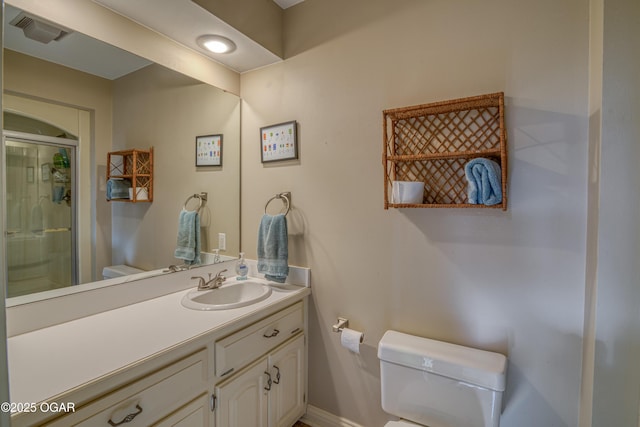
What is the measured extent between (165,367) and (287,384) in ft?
2.59

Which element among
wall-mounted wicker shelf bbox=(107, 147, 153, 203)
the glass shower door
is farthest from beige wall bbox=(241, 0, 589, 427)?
the glass shower door

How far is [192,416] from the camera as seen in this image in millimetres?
1161

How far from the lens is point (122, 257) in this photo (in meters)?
1.51

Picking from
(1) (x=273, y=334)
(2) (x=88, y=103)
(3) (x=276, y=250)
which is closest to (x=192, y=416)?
(1) (x=273, y=334)

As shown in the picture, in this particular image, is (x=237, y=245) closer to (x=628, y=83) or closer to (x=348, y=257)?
(x=348, y=257)

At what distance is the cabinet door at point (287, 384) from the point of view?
1.56m

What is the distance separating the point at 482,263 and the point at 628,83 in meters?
0.78

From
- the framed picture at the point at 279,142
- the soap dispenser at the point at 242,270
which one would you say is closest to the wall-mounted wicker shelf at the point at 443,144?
the framed picture at the point at 279,142

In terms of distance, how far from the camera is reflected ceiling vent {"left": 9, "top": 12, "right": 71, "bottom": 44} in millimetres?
1181

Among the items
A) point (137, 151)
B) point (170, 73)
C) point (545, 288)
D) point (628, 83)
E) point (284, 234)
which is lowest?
point (545, 288)

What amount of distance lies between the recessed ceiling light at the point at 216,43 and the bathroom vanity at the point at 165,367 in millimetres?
1402

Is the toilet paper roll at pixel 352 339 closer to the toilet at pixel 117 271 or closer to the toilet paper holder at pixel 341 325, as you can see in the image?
the toilet paper holder at pixel 341 325

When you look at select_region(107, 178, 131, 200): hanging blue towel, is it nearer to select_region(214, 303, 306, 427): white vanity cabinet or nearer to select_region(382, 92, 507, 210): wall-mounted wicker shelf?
select_region(214, 303, 306, 427): white vanity cabinet

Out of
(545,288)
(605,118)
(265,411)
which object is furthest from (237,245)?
(605,118)
